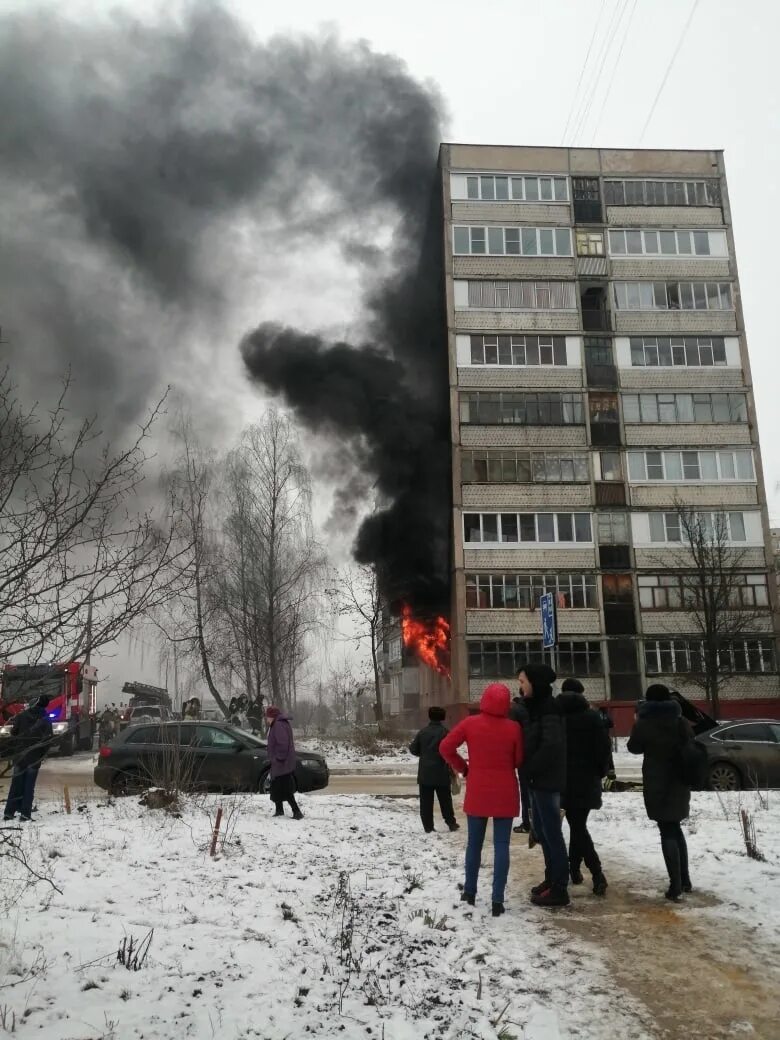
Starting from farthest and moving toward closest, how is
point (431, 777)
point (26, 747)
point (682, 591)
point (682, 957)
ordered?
point (682, 591) → point (431, 777) → point (682, 957) → point (26, 747)

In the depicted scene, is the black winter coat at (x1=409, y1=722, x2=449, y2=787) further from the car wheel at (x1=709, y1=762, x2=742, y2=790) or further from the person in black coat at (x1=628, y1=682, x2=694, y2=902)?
the car wheel at (x1=709, y1=762, x2=742, y2=790)

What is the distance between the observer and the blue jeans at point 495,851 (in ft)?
20.7

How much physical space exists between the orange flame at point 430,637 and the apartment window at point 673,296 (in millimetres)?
17764

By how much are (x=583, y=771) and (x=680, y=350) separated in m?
36.0

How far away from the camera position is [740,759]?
556 inches

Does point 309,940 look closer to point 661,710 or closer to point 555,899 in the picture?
point 555,899

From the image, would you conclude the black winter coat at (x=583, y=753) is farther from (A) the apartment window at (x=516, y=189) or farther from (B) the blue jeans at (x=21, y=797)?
(A) the apartment window at (x=516, y=189)

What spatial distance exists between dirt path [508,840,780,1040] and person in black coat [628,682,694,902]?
0.30 metres

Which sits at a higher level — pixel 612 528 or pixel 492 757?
pixel 612 528

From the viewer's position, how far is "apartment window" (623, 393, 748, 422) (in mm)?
38500

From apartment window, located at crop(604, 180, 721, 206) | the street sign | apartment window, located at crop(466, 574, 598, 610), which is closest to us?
the street sign

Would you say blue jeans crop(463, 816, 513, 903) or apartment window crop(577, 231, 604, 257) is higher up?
apartment window crop(577, 231, 604, 257)

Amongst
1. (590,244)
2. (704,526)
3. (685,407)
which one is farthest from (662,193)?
(704,526)

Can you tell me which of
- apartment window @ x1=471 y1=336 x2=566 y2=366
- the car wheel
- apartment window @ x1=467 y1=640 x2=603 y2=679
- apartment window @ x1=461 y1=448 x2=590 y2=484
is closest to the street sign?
the car wheel
